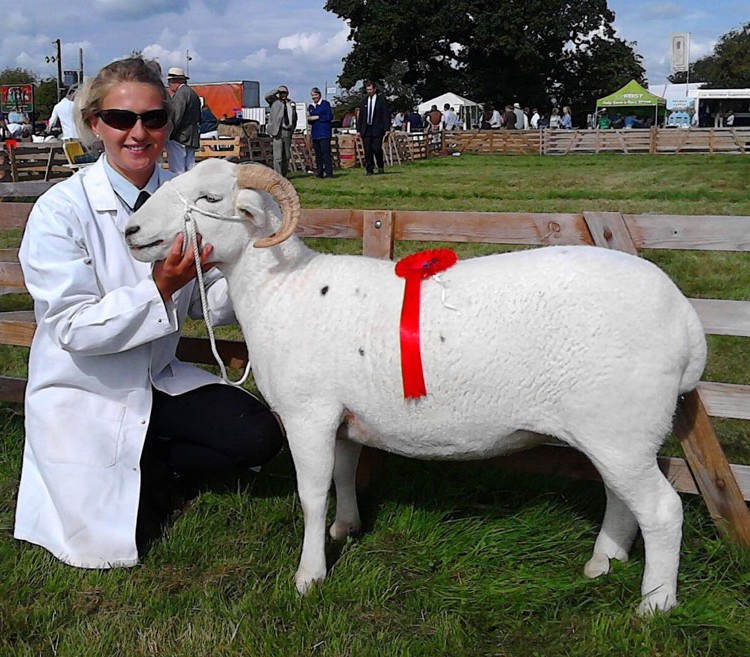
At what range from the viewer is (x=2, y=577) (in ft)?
10.2

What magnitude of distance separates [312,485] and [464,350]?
2.48 ft

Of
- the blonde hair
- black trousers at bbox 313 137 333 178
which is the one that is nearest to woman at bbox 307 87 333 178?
black trousers at bbox 313 137 333 178

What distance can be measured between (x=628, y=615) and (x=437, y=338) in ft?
3.65

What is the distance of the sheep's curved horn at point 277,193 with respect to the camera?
2740 mm

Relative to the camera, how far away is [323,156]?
59.5 feet

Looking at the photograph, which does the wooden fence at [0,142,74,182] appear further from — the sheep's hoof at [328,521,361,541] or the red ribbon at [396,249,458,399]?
the red ribbon at [396,249,458,399]

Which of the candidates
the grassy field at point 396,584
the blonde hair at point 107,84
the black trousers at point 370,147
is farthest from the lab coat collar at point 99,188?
the black trousers at point 370,147

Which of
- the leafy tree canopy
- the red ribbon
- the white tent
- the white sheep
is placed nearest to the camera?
the white sheep

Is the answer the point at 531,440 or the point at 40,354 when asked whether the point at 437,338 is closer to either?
the point at 531,440

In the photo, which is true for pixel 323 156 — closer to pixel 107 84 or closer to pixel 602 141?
pixel 602 141

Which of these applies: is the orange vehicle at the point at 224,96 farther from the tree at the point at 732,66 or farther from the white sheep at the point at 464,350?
the tree at the point at 732,66

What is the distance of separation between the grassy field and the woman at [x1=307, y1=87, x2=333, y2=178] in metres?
14.0

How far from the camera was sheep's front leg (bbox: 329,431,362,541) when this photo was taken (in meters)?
3.32

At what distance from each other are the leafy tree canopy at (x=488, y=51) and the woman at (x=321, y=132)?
114 ft
